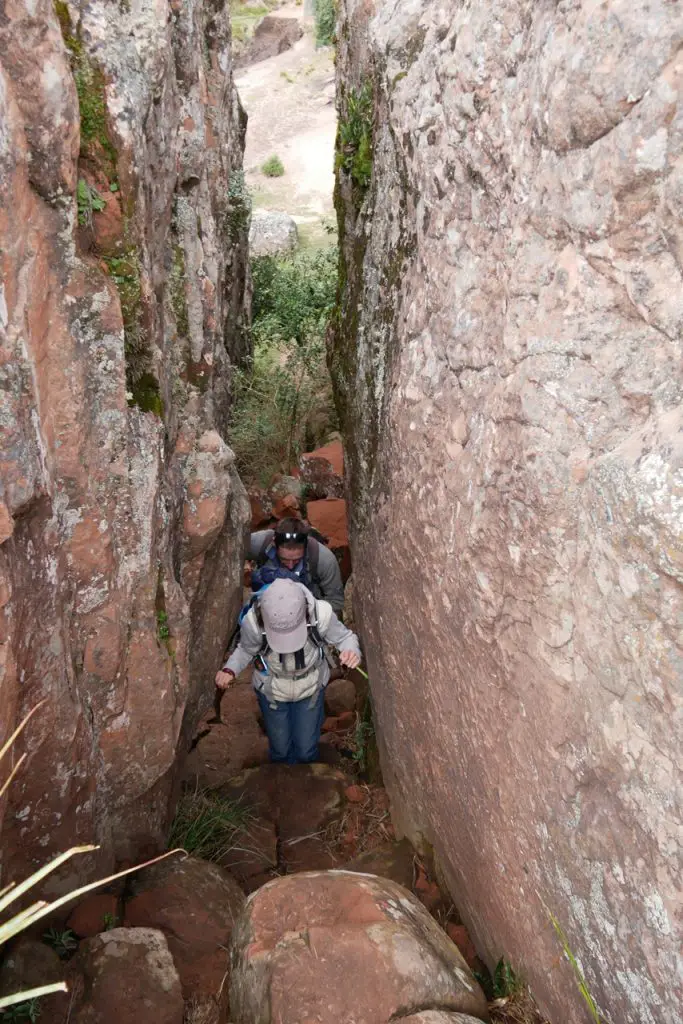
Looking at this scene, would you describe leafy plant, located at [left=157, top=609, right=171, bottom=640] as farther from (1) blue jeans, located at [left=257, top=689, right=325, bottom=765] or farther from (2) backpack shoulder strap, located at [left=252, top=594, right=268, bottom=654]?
(1) blue jeans, located at [left=257, top=689, right=325, bottom=765]

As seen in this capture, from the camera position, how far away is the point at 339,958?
2.75 meters

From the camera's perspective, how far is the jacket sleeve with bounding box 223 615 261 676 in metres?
4.41

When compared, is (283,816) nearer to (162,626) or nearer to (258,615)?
(258,615)

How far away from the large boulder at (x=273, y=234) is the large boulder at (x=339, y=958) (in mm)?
11372

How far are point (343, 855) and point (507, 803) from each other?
1989 mm

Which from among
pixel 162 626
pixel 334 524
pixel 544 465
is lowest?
pixel 334 524

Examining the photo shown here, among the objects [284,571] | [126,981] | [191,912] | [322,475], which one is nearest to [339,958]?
[126,981]

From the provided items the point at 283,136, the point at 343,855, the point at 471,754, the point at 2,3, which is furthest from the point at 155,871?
the point at 283,136

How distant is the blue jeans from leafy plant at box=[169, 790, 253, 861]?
1.60 ft

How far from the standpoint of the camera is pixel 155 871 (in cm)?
397

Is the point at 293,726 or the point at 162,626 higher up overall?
the point at 162,626

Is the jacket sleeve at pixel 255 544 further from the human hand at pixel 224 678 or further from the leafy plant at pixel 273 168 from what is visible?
the leafy plant at pixel 273 168

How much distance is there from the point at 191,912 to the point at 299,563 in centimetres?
195

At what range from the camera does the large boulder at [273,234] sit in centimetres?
1307
